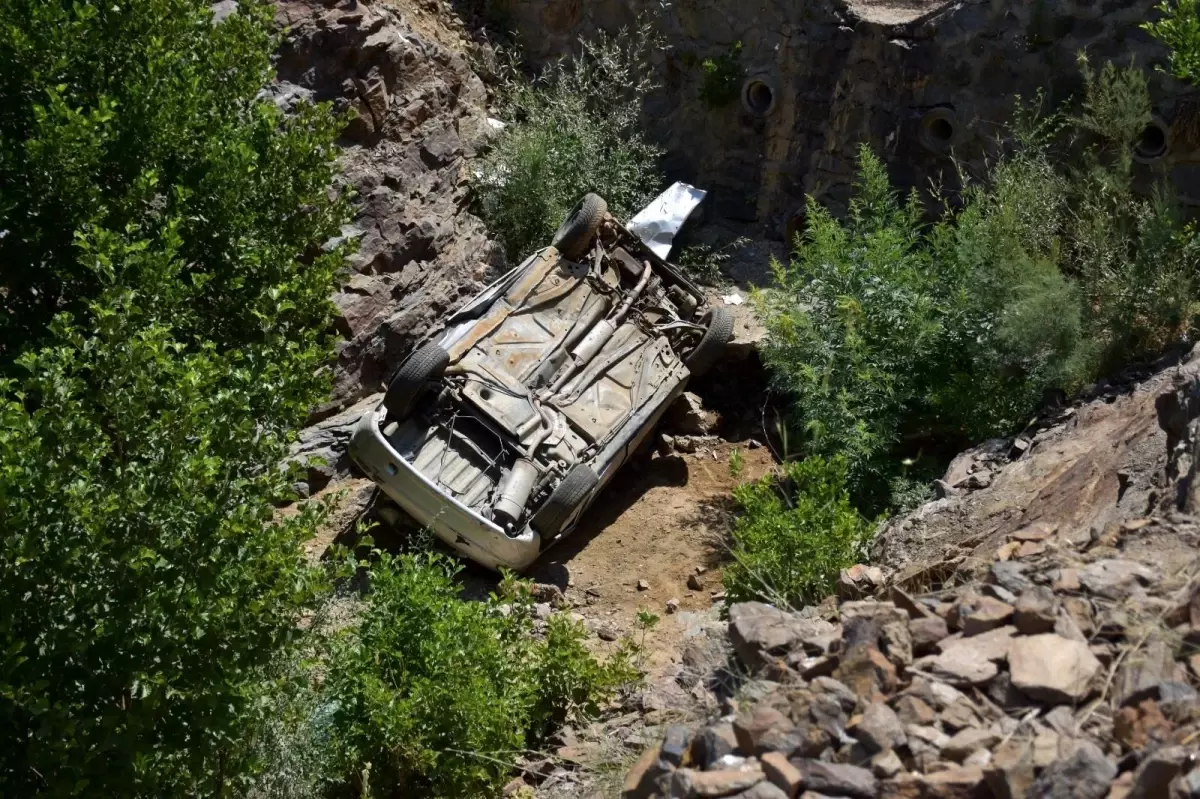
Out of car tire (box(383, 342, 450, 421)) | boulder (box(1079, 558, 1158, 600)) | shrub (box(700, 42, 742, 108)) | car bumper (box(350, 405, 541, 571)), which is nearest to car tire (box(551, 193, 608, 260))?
car tire (box(383, 342, 450, 421))

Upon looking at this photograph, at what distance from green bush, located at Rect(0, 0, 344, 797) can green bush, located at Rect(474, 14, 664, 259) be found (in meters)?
4.24

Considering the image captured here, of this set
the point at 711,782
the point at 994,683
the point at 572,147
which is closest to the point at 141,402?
the point at 711,782

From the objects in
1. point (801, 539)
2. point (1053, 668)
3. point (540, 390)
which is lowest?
point (540, 390)

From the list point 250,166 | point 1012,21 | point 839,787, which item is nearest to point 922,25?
point 1012,21

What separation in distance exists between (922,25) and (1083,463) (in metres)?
5.80

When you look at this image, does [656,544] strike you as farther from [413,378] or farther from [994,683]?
[994,683]

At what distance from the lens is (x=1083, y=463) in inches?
270

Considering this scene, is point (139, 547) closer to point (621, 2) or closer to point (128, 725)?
point (128, 725)

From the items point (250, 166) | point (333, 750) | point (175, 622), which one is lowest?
point (333, 750)

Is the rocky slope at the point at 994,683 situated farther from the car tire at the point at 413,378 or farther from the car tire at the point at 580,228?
the car tire at the point at 580,228

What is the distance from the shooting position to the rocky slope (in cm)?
377

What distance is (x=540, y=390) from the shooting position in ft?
31.7

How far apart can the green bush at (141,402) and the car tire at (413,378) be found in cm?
144

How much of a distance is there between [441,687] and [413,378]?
3252 millimetres
